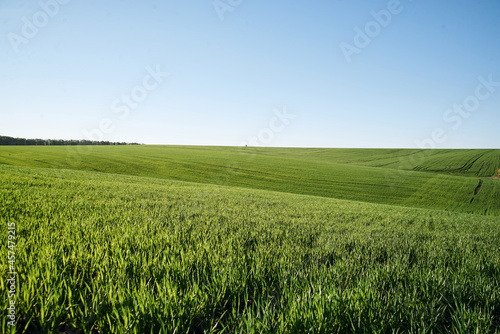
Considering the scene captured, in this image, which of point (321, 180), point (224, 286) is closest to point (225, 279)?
point (224, 286)

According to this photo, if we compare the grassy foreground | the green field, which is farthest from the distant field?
the grassy foreground

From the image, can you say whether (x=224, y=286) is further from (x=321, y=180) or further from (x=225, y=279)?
(x=321, y=180)

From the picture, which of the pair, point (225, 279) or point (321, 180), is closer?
point (225, 279)

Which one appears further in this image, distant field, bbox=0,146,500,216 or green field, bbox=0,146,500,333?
distant field, bbox=0,146,500,216

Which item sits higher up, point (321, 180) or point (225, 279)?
point (225, 279)

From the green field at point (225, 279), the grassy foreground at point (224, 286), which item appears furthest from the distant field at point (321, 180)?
the grassy foreground at point (224, 286)

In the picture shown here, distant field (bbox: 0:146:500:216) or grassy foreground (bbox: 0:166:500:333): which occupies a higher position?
grassy foreground (bbox: 0:166:500:333)

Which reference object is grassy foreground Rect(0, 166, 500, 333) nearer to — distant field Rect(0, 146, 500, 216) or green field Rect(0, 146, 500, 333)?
green field Rect(0, 146, 500, 333)

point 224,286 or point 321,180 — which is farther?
point 321,180

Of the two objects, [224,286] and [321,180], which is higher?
[224,286]

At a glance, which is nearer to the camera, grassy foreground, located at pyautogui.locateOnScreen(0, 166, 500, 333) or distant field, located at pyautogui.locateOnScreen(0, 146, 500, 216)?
grassy foreground, located at pyautogui.locateOnScreen(0, 166, 500, 333)

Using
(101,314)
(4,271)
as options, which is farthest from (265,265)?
(4,271)

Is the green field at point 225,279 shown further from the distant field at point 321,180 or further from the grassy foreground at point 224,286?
the distant field at point 321,180

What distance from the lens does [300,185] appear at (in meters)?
37.4
